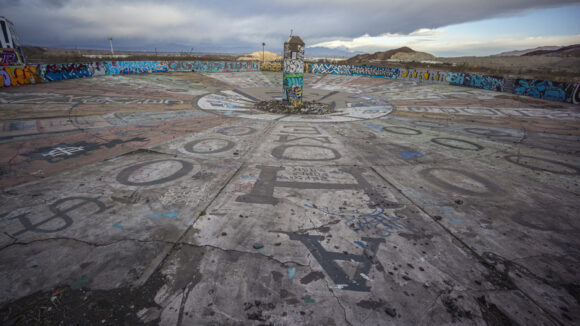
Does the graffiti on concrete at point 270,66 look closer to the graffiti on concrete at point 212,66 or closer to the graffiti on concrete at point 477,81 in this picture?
the graffiti on concrete at point 212,66

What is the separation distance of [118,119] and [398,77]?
114ft

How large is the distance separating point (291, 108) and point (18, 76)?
943 inches

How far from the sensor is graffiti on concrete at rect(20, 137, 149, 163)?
9.03 metres

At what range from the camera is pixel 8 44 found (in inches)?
923

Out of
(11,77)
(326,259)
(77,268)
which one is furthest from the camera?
(11,77)

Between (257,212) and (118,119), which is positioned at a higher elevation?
(118,119)

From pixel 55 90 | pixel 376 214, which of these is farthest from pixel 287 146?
pixel 55 90

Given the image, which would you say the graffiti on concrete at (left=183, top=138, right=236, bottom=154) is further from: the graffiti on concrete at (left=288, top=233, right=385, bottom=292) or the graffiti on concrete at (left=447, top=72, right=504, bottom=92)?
the graffiti on concrete at (left=447, top=72, right=504, bottom=92)

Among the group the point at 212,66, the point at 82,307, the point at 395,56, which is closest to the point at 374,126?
the point at 82,307

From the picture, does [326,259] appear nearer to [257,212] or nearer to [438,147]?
[257,212]

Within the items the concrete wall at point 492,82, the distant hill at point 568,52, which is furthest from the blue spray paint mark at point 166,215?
the distant hill at point 568,52

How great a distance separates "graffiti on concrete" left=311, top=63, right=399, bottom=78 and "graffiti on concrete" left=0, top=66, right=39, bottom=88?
36260mm

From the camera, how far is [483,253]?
514 cm

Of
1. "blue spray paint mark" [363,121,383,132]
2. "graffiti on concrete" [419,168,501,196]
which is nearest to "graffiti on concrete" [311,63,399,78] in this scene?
"blue spray paint mark" [363,121,383,132]
